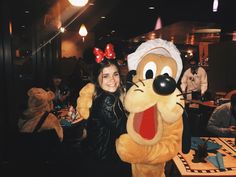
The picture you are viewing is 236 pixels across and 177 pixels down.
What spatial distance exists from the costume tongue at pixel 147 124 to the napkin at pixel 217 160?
86 cm

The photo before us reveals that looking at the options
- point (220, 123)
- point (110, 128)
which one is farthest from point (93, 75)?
point (220, 123)

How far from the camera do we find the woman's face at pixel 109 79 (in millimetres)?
Result: 2156

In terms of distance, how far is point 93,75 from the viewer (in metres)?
2.26

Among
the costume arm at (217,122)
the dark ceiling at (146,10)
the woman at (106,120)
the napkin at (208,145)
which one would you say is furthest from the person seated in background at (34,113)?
the dark ceiling at (146,10)

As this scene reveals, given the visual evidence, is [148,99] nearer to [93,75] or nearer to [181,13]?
[93,75]

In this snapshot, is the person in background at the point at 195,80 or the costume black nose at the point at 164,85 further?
the person in background at the point at 195,80

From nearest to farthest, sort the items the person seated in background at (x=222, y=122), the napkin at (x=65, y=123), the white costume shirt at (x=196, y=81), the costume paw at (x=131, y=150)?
the costume paw at (x=131, y=150), the person seated in background at (x=222, y=122), the napkin at (x=65, y=123), the white costume shirt at (x=196, y=81)

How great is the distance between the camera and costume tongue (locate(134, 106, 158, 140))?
162cm

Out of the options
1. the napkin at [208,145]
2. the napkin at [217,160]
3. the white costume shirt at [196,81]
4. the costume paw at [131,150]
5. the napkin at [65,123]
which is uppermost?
the white costume shirt at [196,81]

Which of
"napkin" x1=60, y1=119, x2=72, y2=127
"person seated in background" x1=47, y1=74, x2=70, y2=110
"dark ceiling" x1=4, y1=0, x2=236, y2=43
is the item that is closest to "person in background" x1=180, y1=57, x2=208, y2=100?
"dark ceiling" x1=4, y1=0, x2=236, y2=43

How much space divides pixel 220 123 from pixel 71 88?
3297 millimetres

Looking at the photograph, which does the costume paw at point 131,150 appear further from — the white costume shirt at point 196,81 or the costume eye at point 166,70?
the white costume shirt at point 196,81

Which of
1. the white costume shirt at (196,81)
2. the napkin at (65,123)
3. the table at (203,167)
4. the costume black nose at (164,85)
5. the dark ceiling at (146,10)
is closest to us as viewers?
the costume black nose at (164,85)

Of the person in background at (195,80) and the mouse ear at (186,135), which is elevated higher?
the person in background at (195,80)
